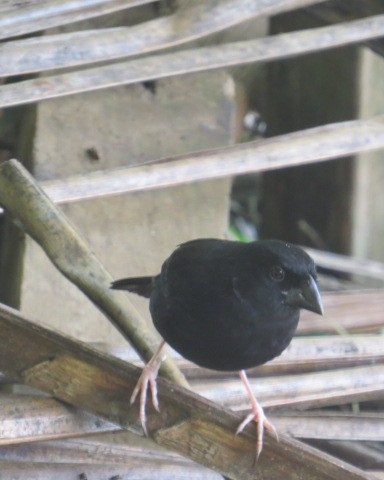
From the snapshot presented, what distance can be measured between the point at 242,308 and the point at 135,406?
0.43m

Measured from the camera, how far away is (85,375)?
2449mm

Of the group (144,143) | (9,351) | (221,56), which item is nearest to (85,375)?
(9,351)

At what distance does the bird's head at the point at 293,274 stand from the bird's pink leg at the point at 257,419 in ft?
0.96

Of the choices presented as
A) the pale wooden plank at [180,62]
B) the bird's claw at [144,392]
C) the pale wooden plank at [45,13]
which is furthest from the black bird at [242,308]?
the pale wooden plank at [45,13]

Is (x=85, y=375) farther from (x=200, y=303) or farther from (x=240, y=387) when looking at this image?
(x=240, y=387)

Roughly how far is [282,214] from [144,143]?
1339 millimetres

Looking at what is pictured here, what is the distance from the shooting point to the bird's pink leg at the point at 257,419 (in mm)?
2441

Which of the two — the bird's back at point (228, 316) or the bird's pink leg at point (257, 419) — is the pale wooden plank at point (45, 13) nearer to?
the bird's back at point (228, 316)

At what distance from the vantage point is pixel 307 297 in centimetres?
271

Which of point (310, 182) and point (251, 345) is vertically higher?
point (251, 345)

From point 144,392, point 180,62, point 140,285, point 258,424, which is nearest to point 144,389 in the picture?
point 144,392

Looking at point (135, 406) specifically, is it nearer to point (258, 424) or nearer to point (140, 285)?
point (258, 424)

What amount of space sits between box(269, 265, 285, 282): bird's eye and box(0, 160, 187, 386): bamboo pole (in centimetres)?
35

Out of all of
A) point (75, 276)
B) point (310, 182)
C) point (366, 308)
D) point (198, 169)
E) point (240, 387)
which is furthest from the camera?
point (310, 182)
